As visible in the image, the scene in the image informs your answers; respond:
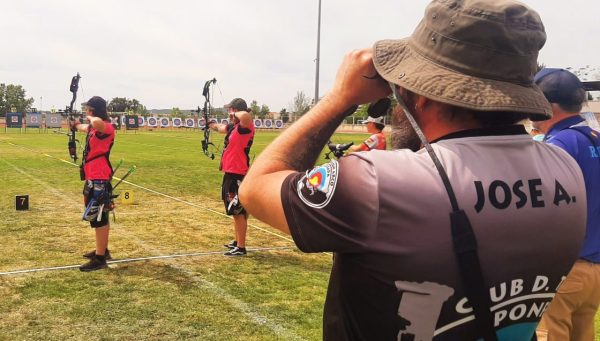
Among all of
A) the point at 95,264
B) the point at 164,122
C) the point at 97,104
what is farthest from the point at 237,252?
the point at 164,122

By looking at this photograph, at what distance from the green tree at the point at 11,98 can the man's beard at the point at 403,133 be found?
99.5 meters

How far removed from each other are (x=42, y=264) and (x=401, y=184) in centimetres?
627

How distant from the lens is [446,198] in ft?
3.51

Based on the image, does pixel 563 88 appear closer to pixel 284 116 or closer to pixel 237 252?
pixel 237 252

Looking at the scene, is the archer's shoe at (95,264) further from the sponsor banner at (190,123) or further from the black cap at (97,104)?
the sponsor banner at (190,123)

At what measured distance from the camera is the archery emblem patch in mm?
1076

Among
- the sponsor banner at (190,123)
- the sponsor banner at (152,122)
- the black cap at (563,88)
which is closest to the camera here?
the black cap at (563,88)

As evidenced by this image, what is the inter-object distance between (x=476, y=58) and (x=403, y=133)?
31 cm

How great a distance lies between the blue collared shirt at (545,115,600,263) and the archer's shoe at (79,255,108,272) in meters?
5.20

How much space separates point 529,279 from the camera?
119cm

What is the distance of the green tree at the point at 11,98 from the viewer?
3460 inches

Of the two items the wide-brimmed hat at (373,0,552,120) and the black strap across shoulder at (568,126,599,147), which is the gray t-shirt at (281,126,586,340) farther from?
the black strap across shoulder at (568,126,599,147)

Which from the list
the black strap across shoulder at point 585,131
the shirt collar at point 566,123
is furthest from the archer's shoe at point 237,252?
the black strap across shoulder at point 585,131

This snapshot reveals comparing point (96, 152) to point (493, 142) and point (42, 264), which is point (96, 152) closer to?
point (42, 264)
